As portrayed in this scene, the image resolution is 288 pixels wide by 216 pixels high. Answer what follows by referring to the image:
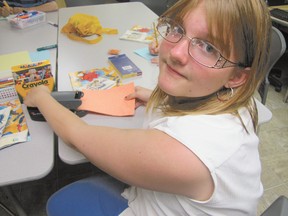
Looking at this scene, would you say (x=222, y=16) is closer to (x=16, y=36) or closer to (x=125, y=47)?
(x=125, y=47)

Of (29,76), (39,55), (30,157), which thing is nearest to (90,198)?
(30,157)

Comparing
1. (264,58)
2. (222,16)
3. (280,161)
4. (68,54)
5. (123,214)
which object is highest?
(222,16)

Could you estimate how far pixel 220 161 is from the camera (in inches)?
22.8

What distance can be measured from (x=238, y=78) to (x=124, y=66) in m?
0.74

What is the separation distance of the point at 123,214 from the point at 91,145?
276 mm

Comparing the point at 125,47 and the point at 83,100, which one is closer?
the point at 83,100

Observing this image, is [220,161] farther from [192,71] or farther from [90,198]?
[90,198]

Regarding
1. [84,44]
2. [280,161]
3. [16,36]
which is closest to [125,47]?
[84,44]

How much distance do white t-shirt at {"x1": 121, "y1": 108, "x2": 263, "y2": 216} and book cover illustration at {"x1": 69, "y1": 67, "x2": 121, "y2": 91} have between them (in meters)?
0.56

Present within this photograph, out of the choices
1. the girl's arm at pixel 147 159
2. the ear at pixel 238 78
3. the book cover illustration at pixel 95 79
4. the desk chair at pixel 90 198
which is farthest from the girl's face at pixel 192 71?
the book cover illustration at pixel 95 79

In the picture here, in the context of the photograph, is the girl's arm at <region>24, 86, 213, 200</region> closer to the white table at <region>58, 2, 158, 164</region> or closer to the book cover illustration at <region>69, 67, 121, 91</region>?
the white table at <region>58, 2, 158, 164</region>

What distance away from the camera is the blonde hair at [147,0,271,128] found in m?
0.60

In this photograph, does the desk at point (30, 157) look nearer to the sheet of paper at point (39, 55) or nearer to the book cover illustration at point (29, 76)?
the book cover illustration at point (29, 76)

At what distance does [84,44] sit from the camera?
1.61 m
